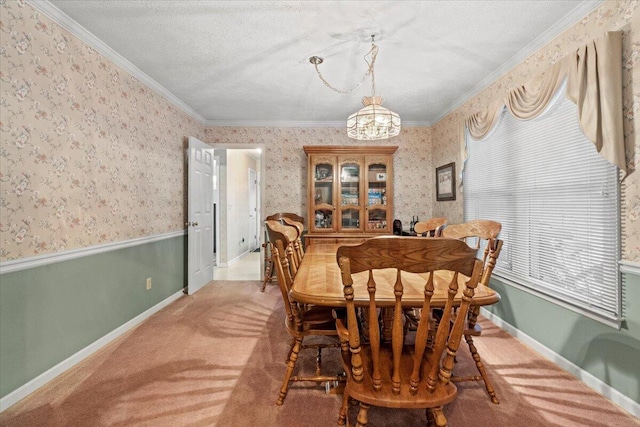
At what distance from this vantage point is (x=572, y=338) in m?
2.00

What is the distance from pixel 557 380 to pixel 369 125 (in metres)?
2.07

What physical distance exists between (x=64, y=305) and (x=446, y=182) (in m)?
4.03

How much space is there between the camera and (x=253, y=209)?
Answer: 7.82 m

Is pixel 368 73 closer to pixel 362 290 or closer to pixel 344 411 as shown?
pixel 362 290

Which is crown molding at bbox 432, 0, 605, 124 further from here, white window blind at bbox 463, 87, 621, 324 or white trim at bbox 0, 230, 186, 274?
white trim at bbox 0, 230, 186, 274

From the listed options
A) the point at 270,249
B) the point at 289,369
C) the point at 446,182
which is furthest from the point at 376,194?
the point at 289,369

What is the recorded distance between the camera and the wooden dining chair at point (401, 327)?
39.6 inches

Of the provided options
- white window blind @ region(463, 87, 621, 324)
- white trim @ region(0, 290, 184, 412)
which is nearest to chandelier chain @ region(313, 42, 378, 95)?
white window blind @ region(463, 87, 621, 324)

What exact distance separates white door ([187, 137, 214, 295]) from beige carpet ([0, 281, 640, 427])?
1.34 m

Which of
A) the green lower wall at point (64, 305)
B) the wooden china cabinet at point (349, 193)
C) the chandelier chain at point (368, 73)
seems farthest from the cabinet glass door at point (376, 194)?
the green lower wall at point (64, 305)

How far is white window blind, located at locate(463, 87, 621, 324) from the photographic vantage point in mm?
1818

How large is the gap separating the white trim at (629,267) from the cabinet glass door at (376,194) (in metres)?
2.63

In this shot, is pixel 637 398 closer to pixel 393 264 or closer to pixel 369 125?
pixel 393 264

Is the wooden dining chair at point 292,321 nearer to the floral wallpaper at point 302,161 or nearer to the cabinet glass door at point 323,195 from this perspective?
the cabinet glass door at point 323,195
